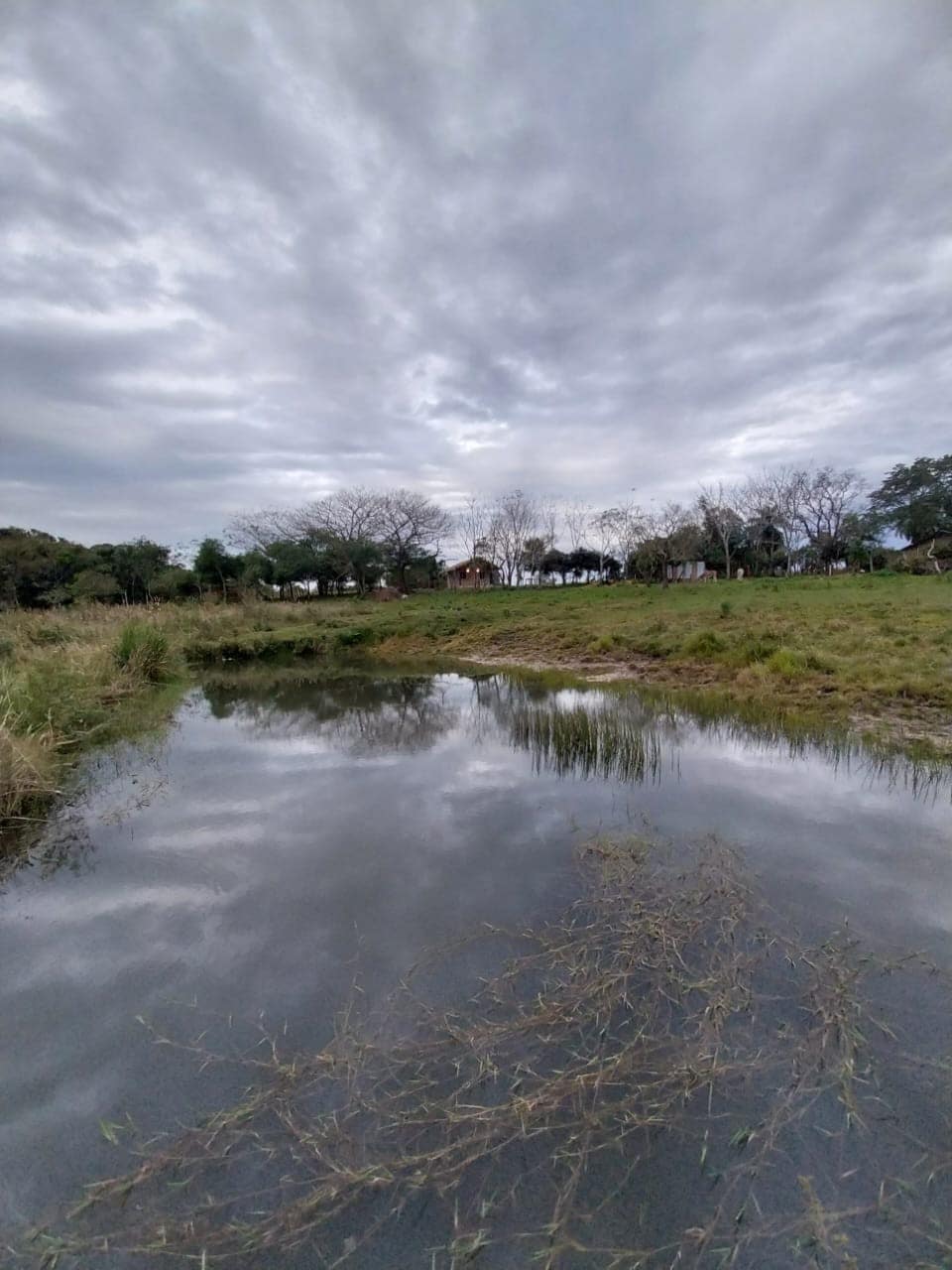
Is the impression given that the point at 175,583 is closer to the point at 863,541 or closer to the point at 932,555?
the point at 932,555

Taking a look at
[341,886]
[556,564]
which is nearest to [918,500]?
[556,564]

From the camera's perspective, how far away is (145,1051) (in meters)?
2.76

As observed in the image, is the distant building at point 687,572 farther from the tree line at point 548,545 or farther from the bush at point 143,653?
the bush at point 143,653

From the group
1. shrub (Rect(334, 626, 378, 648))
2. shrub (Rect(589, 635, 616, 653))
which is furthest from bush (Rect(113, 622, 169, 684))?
shrub (Rect(589, 635, 616, 653))

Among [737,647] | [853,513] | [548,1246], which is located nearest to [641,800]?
[548,1246]

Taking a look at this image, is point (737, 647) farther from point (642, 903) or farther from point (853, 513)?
point (853, 513)

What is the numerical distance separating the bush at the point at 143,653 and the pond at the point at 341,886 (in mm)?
5145

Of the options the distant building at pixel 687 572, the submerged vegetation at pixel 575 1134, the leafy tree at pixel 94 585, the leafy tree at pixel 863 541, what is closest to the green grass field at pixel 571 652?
the submerged vegetation at pixel 575 1134

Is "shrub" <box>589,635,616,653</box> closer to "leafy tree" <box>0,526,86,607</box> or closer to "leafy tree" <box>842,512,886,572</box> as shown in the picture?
"leafy tree" <box>0,526,86,607</box>

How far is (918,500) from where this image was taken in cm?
4709

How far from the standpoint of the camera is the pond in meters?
2.49

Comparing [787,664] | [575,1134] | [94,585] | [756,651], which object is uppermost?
[94,585]

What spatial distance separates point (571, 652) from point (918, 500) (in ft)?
156

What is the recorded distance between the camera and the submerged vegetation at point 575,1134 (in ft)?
6.27
